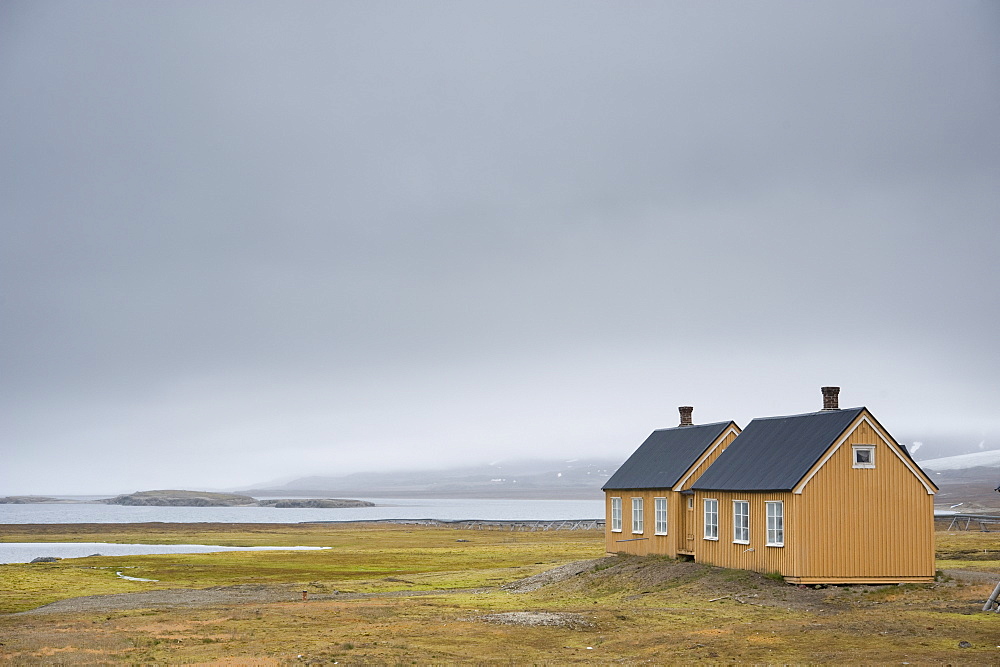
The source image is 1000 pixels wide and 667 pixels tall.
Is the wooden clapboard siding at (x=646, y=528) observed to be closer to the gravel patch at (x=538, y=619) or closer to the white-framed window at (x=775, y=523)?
the white-framed window at (x=775, y=523)

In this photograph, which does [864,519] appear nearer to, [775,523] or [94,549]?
[775,523]

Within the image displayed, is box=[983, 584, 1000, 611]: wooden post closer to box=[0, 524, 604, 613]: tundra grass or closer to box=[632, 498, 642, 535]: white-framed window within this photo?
box=[632, 498, 642, 535]: white-framed window

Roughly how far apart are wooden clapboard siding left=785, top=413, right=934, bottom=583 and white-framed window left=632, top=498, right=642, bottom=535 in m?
14.1

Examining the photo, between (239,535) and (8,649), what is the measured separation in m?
106

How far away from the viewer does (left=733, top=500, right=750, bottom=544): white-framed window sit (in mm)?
41094

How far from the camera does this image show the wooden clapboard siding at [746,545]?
38.0 metres

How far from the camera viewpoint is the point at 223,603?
44.0 meters

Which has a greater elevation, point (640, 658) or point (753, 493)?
point (753, 493)

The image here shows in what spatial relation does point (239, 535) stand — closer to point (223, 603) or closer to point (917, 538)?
point (223, 603)

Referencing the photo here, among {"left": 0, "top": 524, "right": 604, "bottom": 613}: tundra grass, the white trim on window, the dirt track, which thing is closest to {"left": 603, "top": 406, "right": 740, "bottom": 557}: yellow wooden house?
the dirt track

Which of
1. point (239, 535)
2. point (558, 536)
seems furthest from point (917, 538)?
point (239, 535)

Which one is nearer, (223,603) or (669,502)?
(223,603)

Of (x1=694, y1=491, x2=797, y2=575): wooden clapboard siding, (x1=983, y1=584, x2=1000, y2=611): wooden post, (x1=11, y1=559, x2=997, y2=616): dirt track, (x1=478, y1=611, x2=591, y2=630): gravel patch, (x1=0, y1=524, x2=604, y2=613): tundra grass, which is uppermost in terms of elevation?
(x1=694, y1=491, x2=797, y2=575): wooden clapboard siding

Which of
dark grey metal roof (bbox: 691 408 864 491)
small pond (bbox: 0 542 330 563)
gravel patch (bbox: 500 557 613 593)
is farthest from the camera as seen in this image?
small pond (bbox: 0 542 330 563)
